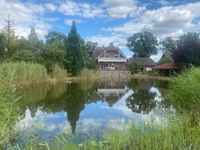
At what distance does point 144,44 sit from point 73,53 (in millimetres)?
43885

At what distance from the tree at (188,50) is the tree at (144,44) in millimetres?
41155

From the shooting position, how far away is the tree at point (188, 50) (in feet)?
136

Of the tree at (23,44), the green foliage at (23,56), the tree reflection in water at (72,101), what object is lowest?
the tree reflection in water at (72,101)

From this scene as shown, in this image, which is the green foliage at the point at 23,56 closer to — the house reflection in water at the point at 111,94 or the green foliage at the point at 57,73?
the green foliage at the point at 57,73

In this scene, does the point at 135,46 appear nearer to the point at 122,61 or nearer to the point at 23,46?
the point at 122,61

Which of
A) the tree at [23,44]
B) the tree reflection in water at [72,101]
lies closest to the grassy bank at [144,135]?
the tree reflection in water at [72,101]

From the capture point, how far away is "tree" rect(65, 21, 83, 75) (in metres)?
46.2

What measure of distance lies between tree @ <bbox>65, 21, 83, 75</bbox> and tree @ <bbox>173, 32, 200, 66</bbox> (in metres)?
14.2

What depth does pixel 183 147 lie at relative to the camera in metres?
5.65

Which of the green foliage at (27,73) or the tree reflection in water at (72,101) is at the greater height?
the green foliage at (27,73)

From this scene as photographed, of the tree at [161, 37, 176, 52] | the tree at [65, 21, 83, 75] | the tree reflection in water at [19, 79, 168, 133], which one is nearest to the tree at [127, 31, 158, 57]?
the tree at [161, 37, 176, 52]

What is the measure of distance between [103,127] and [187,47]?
1406 inches

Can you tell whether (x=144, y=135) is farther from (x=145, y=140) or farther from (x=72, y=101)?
(x=72, y=101)

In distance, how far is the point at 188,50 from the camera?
42125 mm
